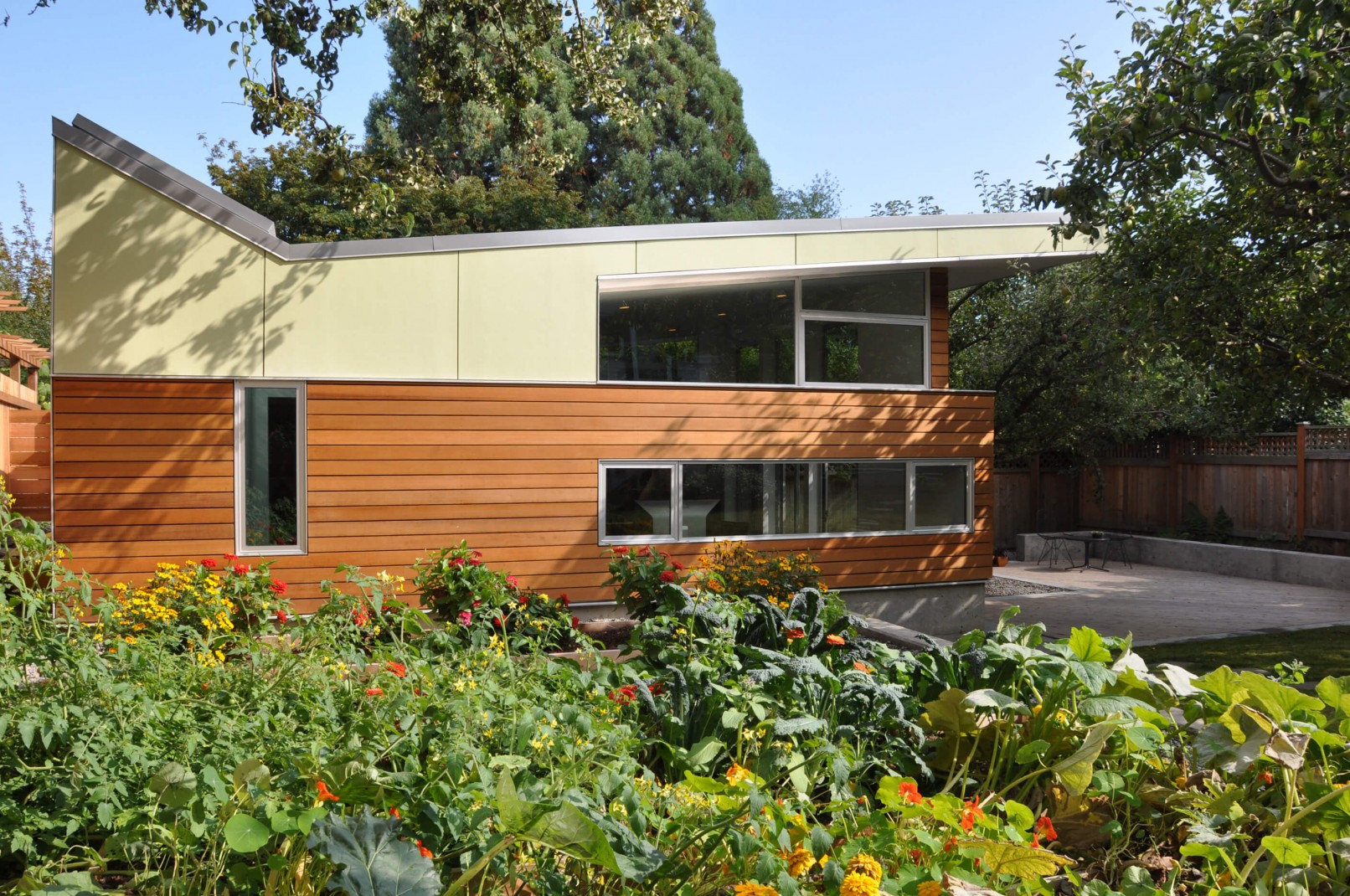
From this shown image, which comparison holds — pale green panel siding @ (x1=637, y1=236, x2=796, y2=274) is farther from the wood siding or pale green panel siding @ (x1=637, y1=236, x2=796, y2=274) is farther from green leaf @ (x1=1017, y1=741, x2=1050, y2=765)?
green leaf @ (x1=1017, y1=741, x2=1050, y2=765)

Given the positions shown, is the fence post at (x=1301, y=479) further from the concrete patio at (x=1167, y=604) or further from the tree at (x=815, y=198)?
the tree at (x=815, y=198)

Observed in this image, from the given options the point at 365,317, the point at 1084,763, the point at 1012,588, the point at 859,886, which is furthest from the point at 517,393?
the point at 1012,588

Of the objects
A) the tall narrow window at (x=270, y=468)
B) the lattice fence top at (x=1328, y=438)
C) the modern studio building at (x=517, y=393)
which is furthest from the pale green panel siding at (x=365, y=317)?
the lattice fence top at (x=1328, y=438)

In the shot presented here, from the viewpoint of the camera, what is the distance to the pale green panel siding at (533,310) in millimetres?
8969

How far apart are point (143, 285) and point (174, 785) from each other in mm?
7159

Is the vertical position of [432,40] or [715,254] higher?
[432,40]

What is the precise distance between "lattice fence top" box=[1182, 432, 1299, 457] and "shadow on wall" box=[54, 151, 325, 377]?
49.8 ft

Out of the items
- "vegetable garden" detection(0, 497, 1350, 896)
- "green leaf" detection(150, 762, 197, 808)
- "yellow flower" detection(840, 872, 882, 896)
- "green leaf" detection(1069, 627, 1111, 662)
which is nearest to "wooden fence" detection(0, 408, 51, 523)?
"vegetable garden" detection(0, 497, 1350, 896)

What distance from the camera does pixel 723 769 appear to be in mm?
3408

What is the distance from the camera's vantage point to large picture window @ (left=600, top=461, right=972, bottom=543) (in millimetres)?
9617

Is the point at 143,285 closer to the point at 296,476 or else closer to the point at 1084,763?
the point at 296,476

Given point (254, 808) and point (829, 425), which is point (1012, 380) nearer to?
point (829, 425)

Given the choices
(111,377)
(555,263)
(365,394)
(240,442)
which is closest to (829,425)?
(555,263)

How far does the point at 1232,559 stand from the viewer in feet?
49.2
